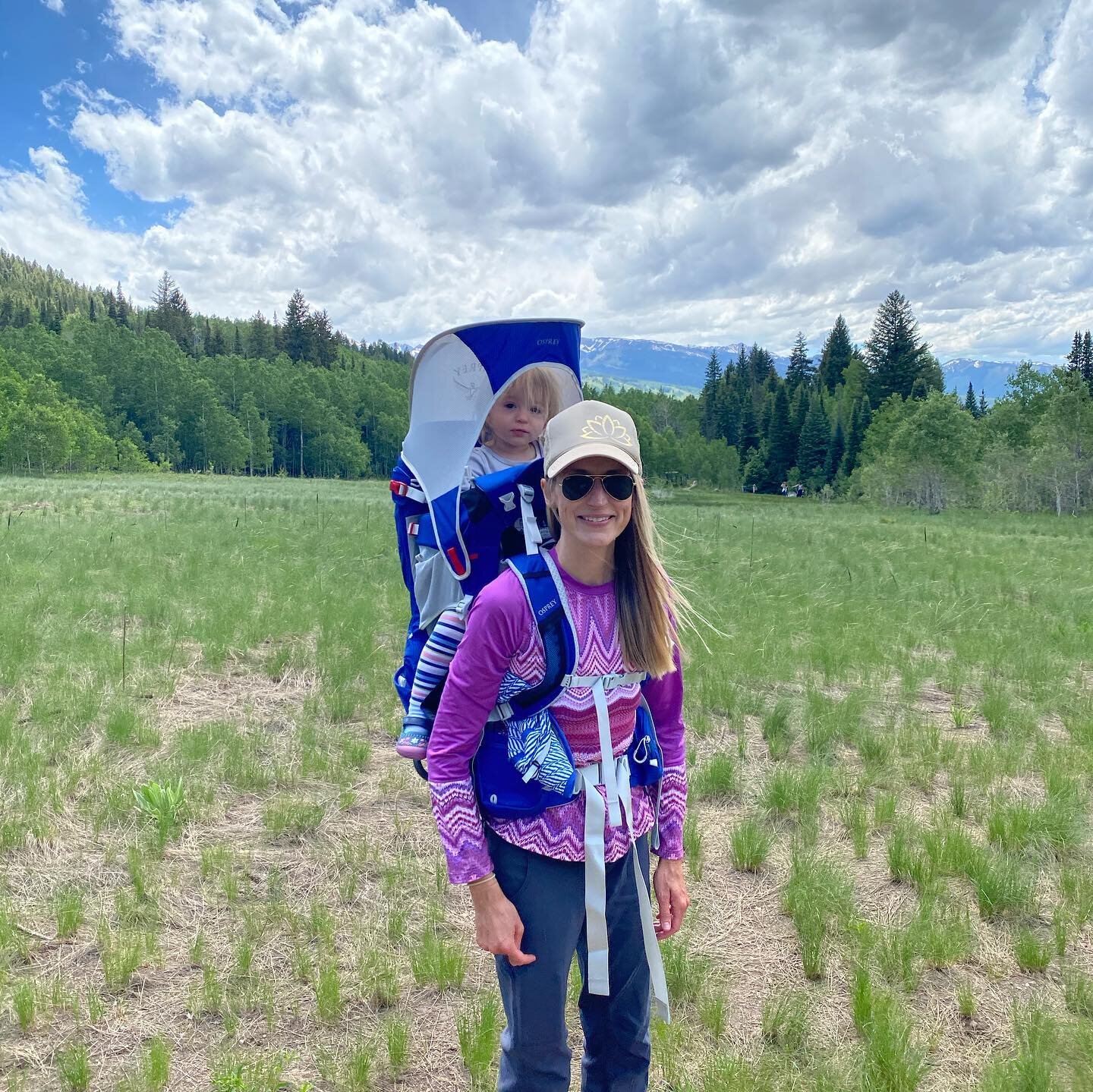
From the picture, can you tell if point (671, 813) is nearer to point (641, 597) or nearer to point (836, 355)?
point (641, 597)

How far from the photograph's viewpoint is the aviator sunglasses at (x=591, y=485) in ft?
6.28

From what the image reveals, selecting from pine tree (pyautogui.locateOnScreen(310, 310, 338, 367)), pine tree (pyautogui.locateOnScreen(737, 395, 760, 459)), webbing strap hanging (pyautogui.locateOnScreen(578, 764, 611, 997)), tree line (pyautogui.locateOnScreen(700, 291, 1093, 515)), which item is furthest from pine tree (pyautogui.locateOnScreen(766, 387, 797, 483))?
webbing strap hanging (pyautogui.locateOnScreen(578, 764, 611, 997))

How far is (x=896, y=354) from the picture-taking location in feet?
262

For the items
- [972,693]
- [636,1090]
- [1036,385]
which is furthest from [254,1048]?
[1036,385]

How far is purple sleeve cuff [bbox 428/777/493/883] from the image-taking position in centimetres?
185

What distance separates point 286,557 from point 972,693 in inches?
384

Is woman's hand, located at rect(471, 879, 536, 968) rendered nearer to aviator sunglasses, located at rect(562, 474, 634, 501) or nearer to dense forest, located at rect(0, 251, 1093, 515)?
aviator sunglasses, located at rect(562, 474, 634, 501)

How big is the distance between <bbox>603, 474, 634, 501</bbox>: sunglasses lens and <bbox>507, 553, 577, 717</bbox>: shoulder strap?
25cm

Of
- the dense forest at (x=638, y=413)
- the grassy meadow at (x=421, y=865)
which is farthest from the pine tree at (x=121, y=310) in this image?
the grassy meadow at (x=421, y=865)

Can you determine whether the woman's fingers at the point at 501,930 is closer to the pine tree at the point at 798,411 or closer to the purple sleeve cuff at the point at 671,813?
the purple sleeve cuff at the point at 671,813

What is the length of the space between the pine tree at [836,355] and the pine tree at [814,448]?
16824 millimetres

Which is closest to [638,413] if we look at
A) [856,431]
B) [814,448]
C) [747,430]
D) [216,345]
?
[747,430]

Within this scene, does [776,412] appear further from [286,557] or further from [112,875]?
[112,875]

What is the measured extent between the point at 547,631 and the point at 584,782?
1.27ft
